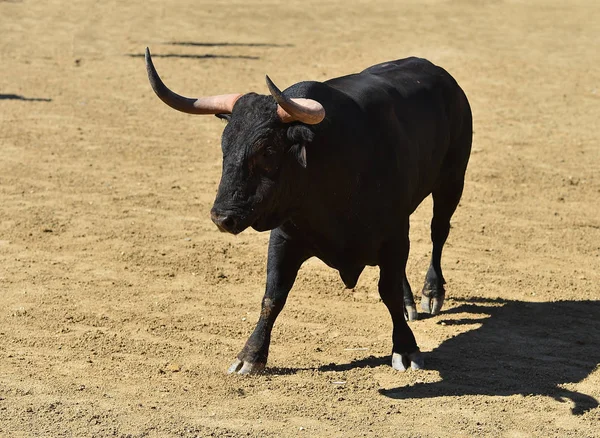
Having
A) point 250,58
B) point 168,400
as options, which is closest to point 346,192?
point 168,400

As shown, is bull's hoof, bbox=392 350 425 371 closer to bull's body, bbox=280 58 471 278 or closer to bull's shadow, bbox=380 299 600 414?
bull's shadow, bbox=380 299 600 414

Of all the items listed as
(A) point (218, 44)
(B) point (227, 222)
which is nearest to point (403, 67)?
(B) point (227, 222)

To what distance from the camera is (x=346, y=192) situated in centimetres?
654

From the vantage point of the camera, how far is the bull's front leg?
670 centimetres

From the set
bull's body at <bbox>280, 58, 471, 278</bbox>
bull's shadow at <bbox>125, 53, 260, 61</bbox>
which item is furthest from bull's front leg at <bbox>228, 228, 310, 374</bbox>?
bull's shadow at <bbox>125, 53, 260, 61</bbox>

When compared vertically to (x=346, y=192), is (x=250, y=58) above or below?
above

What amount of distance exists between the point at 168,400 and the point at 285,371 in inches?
36.0

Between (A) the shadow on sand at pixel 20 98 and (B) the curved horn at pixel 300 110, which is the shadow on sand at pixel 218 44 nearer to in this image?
(A) the shadow on sand at pixel 20 98

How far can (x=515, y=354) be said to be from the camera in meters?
7.27

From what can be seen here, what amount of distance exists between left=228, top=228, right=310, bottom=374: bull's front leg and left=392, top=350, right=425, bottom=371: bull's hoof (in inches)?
32.4

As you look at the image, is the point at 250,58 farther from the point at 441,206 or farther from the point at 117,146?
the point at 441,206

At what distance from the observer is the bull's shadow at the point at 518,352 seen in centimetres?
657

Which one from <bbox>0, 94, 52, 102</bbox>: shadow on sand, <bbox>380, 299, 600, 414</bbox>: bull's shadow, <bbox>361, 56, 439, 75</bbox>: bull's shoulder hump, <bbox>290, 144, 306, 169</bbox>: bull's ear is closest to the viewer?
<bbox>290, 144, 306, 169</bbox>: bull's ear

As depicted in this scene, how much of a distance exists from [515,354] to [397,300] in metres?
0.98
